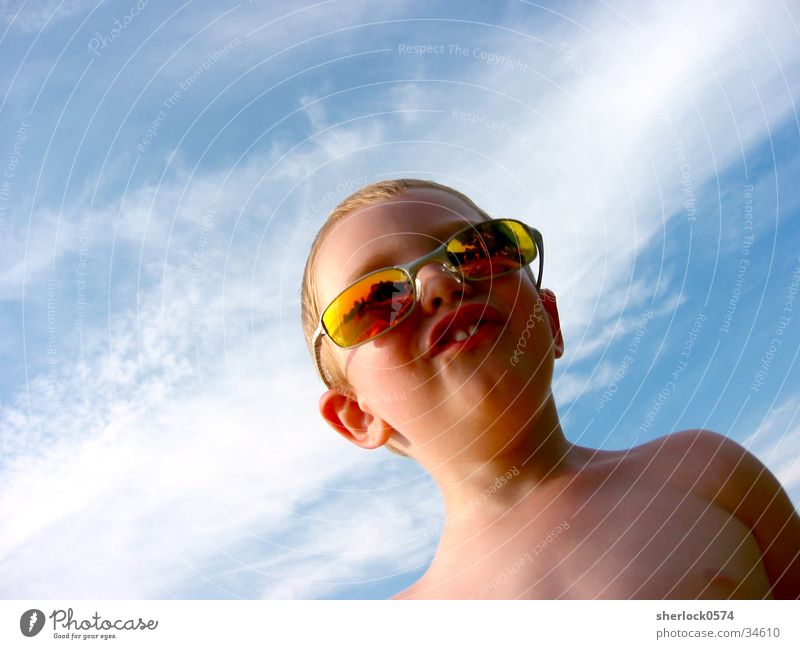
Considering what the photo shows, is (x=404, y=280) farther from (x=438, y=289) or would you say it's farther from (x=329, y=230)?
(x=329, y=230)

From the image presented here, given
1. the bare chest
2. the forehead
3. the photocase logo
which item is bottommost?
the bare chest

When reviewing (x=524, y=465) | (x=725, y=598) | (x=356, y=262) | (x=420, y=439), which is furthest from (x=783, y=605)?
(x=356, y=262)

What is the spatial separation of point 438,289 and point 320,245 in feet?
1.92

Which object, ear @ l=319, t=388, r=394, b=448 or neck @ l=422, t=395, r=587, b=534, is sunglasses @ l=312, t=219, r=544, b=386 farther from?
neck @ l=422, t=395, r=587, b=534

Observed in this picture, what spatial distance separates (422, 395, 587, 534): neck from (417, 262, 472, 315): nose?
0.39 meters

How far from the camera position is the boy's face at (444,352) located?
1776mm

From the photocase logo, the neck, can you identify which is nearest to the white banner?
the photocase logo

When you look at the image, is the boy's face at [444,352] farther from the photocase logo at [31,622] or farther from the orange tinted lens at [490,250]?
the photocase logo at [31,622]

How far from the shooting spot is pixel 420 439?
194 cm

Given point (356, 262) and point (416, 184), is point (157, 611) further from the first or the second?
point (416, 184)

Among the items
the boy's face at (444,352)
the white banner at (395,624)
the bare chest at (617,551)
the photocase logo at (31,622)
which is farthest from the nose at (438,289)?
the photocase logo at (31,622)

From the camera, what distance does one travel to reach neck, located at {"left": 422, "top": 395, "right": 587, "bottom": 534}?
72.2 inches

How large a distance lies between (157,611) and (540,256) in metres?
1.47

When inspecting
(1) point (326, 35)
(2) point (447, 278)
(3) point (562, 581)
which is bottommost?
(3) point (562, 581)
